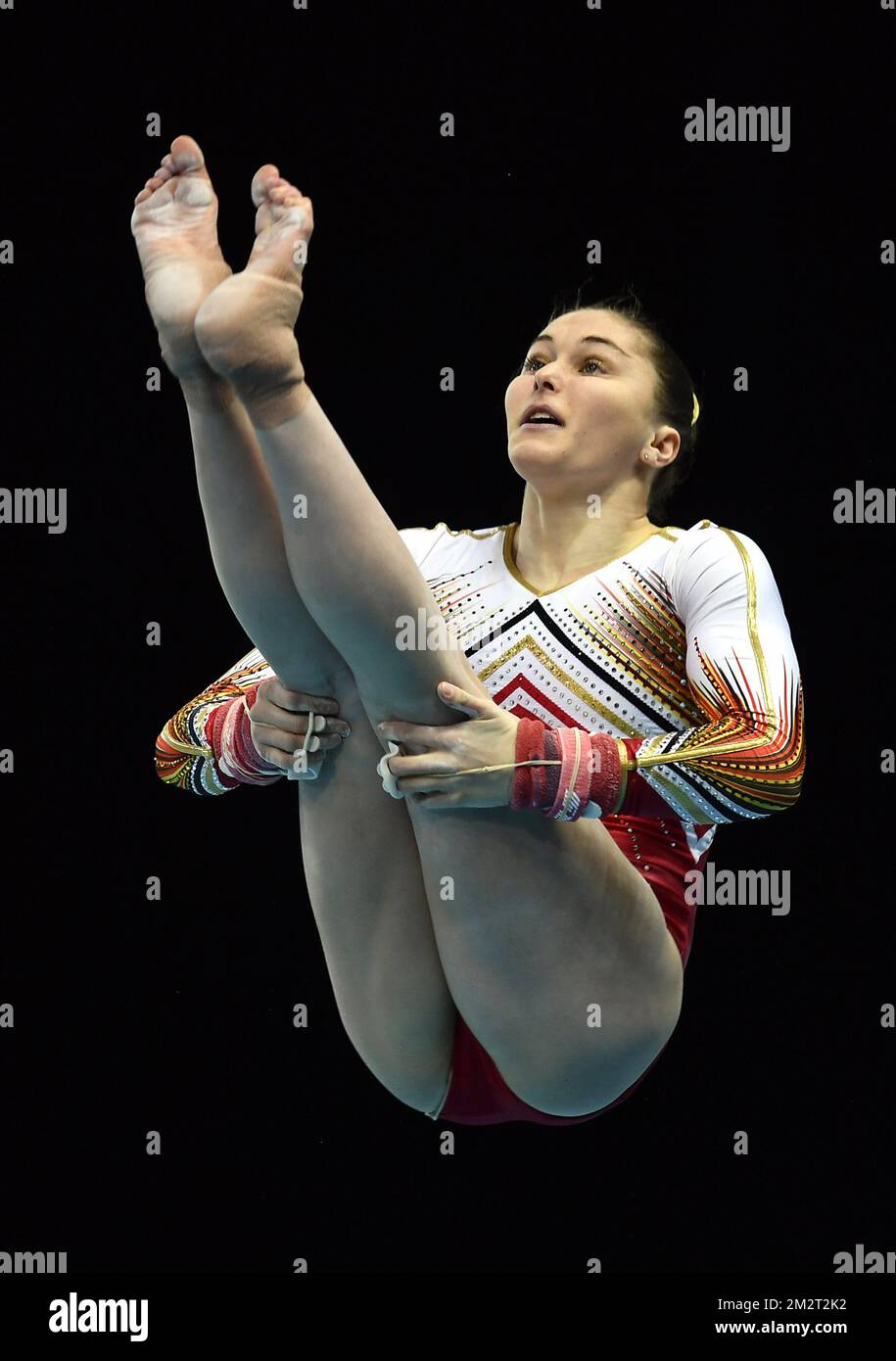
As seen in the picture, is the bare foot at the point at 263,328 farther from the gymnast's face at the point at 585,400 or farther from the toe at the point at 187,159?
the gymnast's face at the point at 585,400

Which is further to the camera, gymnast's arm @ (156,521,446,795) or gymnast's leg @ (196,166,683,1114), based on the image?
gymnast's arm @ (156,521,446,795)

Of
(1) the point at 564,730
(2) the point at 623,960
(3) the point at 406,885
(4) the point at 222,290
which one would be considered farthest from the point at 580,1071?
(4) the point at 222,290

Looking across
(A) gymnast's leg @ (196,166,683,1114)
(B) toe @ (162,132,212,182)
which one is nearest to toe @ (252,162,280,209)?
(A) gymnast's leg @ (196,166,683,1114)

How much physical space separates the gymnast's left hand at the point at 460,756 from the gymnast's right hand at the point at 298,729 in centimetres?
14

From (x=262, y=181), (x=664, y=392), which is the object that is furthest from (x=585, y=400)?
(x=262, y=181)

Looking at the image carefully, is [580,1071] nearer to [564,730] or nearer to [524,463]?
[564,730]

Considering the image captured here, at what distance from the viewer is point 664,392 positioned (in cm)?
326

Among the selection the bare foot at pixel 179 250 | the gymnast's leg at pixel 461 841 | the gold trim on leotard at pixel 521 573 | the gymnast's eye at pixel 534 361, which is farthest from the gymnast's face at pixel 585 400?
the bare foot at pixel 179 250

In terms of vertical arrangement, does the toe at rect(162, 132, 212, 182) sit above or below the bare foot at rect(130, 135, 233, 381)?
above

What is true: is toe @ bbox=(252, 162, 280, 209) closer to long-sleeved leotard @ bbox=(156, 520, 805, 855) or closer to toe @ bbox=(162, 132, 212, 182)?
toe @ bbox=(162, 132, 212, 182)

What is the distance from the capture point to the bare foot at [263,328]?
2.42 meters

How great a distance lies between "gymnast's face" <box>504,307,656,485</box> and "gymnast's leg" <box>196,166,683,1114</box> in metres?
0.65

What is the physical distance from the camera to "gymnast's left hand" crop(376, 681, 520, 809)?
258 centimetres

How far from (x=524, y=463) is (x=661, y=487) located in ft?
1.06
